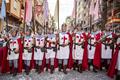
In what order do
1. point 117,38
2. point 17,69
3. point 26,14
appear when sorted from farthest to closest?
1. point 26,14
2. point 17,69
3. point 117,38

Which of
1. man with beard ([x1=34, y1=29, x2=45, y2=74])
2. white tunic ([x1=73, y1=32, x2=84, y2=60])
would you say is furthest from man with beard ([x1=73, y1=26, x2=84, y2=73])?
man with beard ([x1=34, y1=29, x2=45, y2=74])

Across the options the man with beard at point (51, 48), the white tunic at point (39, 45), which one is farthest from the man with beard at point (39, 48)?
the man with beard at point (51, 48)

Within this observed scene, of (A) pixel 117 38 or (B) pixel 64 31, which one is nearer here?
(A) pixel 117 38

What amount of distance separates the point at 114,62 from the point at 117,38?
884 millimetres

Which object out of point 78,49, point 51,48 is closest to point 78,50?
point 78,49

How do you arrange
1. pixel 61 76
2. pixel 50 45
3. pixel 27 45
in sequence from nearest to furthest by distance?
pixel 61 76, pixel 27 45, pixel 50 45

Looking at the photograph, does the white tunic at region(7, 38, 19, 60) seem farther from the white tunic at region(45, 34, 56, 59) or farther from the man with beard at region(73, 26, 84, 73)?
the man with beard at region(73, 26, 84, 73)

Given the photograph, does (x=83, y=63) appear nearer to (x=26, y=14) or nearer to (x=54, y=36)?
(x=54, y=36)

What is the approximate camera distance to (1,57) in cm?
1278

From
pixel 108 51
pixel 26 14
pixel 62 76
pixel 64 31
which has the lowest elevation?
pixel 62 76

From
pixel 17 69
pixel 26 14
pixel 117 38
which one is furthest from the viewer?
pixel 26 14

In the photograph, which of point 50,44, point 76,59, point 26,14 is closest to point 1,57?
point 50,44

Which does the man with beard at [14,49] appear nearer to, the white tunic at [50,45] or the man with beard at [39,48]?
the man with beard at [39,48]

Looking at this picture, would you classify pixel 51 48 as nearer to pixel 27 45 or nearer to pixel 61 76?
pixel 27 45
